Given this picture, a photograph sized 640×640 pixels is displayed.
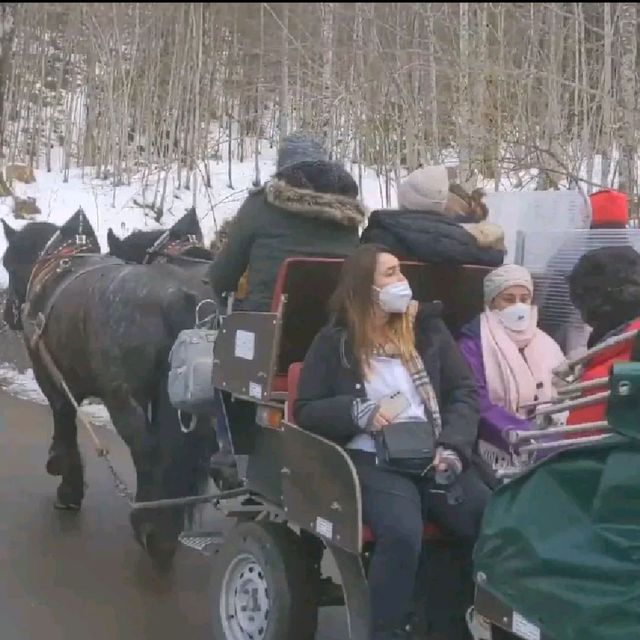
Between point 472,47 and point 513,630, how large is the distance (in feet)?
27.2

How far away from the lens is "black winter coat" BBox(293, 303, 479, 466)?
3.54 m

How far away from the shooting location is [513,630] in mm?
2871

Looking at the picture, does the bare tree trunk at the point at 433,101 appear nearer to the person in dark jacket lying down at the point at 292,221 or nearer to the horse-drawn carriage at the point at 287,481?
the person in dark jacket lying down at the point at 292,221

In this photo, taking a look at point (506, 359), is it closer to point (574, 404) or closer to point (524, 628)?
point (574, 404)

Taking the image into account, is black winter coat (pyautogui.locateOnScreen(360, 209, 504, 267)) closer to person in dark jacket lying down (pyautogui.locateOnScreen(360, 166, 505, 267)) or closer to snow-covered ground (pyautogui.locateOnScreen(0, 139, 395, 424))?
person in dark jacket lying down (pyautogui.locateOnScreen(360, 166, 505, 267))

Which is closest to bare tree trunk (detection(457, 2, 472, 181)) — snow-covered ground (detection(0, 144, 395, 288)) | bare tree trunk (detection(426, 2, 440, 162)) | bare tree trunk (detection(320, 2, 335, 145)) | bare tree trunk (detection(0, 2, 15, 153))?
bare tree trunk (detection(426, 2, 440, 162))

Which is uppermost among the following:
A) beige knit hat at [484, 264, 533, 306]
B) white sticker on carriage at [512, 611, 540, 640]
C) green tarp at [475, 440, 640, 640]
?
beige knit hat at [484, 264, 533, 306]

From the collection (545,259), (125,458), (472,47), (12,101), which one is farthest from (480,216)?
(12,101)

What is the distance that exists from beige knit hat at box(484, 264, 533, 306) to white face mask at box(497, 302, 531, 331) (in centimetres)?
7

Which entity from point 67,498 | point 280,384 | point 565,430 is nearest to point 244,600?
point 280,384

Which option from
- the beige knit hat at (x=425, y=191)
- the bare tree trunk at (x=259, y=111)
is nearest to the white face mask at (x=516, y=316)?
the beige knit hat at (x=425, y=191)

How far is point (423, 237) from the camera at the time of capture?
13.1 feet

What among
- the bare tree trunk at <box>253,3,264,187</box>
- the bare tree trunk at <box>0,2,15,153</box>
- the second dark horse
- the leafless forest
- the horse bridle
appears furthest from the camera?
the bare tree trunk at <box>0,2,15,153</box>

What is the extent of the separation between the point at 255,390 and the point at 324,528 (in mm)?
678
